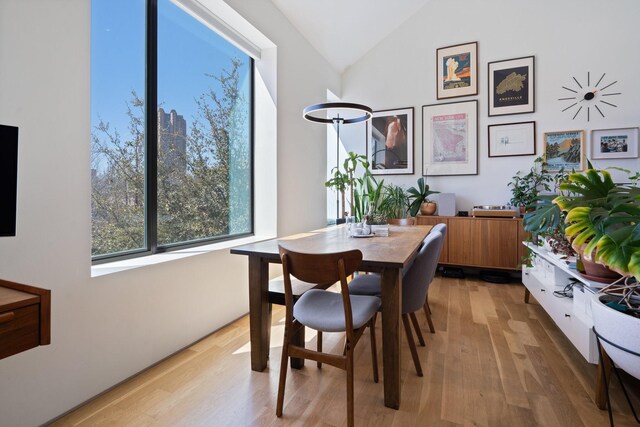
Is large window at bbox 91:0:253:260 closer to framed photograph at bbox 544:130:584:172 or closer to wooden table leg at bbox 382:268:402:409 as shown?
wooden table leg at bbox 382:268:402:409

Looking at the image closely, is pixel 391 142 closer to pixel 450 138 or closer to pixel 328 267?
pixel 450 138

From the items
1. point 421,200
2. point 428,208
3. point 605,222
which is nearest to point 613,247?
point 605,222

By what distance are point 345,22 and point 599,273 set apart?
12.6 ft

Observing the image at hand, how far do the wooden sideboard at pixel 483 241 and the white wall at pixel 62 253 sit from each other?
337 centimetres

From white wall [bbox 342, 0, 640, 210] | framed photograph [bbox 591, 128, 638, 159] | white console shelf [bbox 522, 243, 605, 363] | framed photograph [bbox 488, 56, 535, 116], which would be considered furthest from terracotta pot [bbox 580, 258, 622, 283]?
framed photograph [bbox 488, 56, 535, 116]

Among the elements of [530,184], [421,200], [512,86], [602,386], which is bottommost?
[602,386]

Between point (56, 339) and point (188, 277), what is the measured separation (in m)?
0.86

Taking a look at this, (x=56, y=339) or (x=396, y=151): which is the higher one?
(x=396, y=151)

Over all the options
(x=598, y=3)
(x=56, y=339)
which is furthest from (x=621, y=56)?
(x=56, y=339)

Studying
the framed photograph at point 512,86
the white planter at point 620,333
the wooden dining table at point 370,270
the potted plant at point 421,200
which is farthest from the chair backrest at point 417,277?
the framed photograph at point 512,86

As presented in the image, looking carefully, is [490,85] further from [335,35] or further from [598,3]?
[335,35]

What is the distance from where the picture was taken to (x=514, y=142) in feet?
13.8

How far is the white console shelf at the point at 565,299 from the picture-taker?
1794 millimetres

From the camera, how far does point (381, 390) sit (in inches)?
70.3
